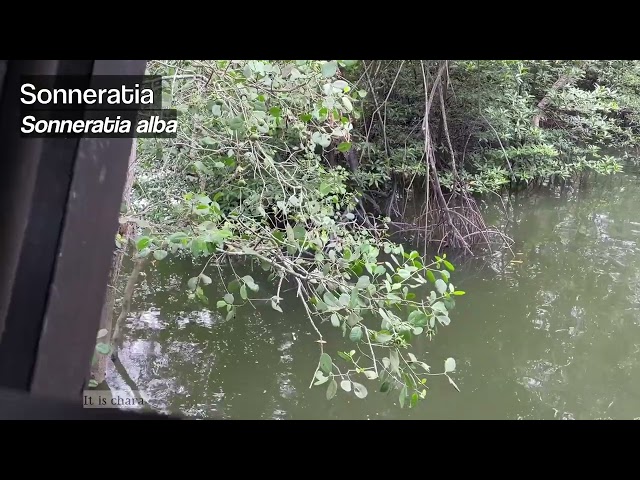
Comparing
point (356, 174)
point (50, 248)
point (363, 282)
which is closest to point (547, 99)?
point (356, 174)

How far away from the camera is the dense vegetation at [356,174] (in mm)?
1958

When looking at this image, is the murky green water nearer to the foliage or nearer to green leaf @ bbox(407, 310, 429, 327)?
the foliage

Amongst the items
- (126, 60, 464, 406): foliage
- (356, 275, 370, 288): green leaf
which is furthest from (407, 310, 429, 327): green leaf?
(356, 275, 370, 288): green leaf

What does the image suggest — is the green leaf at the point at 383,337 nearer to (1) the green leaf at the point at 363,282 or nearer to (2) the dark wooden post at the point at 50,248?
(1) the green leaf at the point at 363,282

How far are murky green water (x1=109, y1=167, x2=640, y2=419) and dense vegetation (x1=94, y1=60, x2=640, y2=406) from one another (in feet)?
0.85

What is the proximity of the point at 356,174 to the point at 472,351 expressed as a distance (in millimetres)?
2205

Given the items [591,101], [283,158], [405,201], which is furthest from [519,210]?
[283,158]

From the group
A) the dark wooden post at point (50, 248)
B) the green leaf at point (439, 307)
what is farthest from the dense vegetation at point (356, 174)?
the dark wooden post at point (50, 248)

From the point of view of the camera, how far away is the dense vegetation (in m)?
1.96

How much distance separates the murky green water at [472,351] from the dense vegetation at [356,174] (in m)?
0.26

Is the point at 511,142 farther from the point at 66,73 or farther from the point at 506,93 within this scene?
the point at 66,73

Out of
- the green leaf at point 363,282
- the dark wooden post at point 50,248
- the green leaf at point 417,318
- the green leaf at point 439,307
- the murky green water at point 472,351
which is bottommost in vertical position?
the murky green water at point 472,351

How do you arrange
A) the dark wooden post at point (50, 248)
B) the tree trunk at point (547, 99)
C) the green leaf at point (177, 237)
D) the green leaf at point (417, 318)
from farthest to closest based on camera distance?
the tree trunk at point (547, 99) < the green leaf at point (417, 318) < the green leaf at point (177, 237) < the dark wooden post at point (50, 248)
